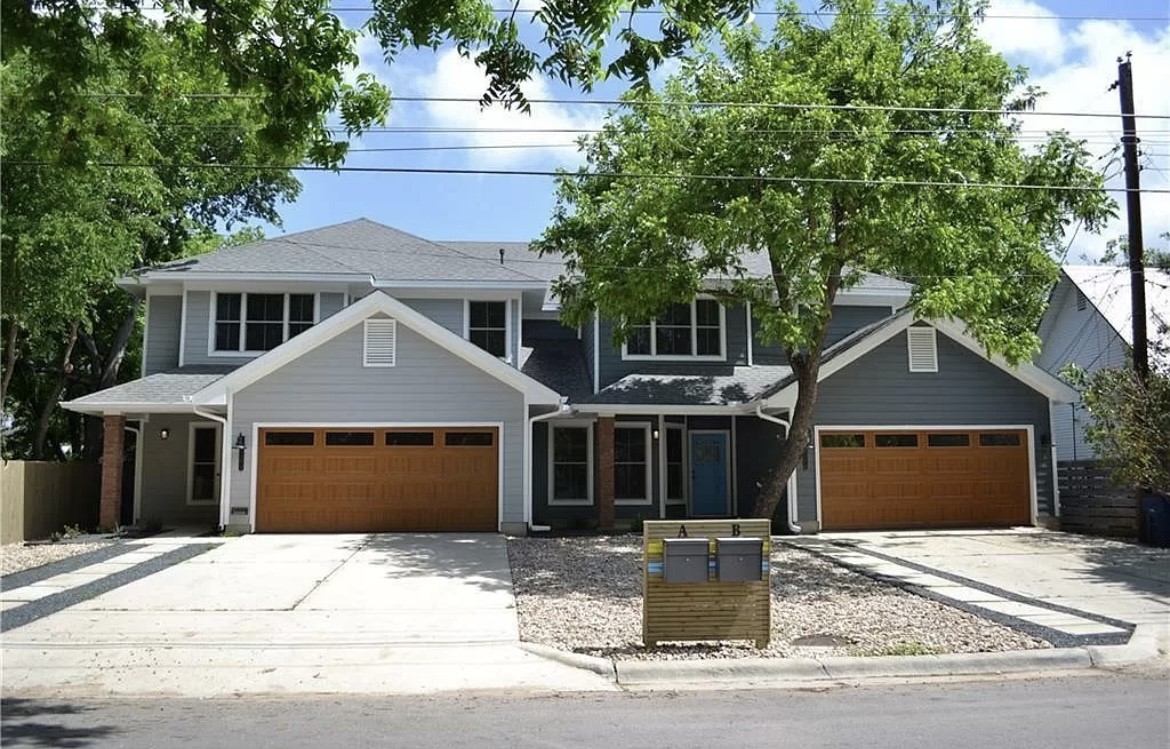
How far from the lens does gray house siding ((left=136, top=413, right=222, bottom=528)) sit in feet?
68.0

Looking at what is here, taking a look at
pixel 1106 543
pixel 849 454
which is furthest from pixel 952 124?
pixel 1106 543

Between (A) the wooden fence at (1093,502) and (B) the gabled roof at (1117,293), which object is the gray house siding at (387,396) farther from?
(B) the gabled roof at (1117,293)

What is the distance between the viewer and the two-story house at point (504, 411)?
59.6 feet

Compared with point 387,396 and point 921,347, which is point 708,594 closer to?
point 387,396

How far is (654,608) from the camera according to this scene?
28.1 ft

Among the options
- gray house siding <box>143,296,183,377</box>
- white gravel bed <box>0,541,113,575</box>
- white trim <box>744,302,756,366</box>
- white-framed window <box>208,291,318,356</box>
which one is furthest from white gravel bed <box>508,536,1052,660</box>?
gray house siding <box>143,296,183,377</box>

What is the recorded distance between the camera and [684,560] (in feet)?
27.8

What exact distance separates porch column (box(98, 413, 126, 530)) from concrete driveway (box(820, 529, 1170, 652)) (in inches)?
551

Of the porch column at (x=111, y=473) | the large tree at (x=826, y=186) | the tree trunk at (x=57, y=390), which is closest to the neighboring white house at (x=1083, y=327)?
the large tree at (x=826, y=186)

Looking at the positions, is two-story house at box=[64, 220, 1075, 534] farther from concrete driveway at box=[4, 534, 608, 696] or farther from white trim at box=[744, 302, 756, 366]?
concrete driveway at box=[4, 534, 608, 696]

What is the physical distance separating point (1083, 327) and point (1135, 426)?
13.4 metres

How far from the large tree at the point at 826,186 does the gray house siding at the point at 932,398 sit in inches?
63.5

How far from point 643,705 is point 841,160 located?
9.37 metres

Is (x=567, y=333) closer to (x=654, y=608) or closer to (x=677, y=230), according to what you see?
(x=677, y=230)
